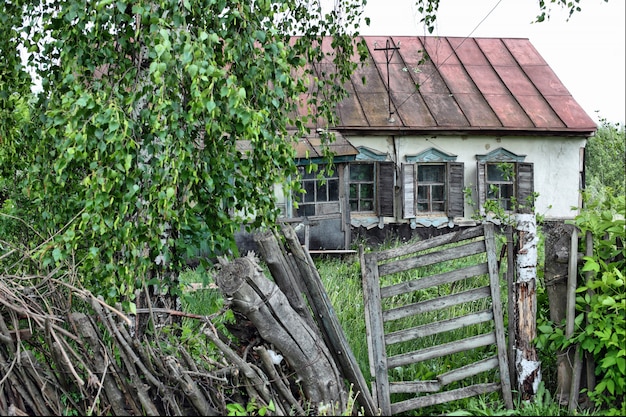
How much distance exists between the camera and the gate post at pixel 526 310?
16.6ft

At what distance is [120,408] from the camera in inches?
165

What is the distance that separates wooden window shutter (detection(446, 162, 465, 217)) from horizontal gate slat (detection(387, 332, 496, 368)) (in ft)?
32.5

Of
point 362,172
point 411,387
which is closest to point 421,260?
point 411,387

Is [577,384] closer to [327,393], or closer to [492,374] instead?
[492,374]

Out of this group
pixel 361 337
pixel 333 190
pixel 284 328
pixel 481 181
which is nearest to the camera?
pixel 284 328

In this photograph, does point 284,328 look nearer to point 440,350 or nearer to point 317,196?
point 440,350

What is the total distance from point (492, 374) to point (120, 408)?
9.62ft

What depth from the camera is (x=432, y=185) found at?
1540cm

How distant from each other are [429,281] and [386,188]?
9610 mm

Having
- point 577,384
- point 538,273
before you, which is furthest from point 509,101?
point 577,384

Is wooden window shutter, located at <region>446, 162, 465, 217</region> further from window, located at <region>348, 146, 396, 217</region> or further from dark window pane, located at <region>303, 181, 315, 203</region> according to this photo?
dark window pane, located at <region>303, 181, 315, 203</region>

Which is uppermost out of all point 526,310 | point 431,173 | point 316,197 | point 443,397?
point 431,173

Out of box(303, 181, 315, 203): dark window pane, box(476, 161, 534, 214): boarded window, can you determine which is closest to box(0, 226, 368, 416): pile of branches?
box(303, 181, 315, 203): dark window pane

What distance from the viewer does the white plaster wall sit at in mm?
15164
